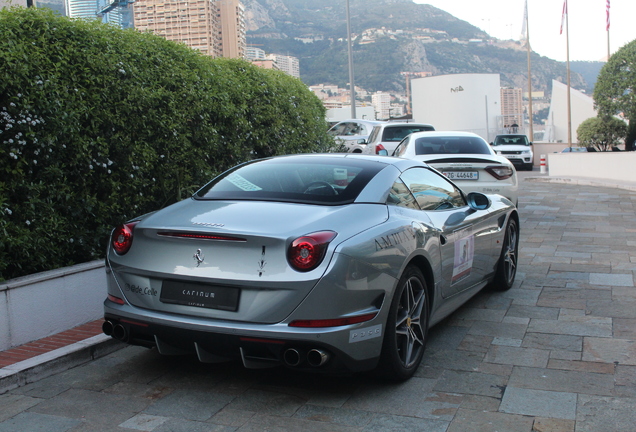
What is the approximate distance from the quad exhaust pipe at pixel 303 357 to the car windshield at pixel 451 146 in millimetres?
7882

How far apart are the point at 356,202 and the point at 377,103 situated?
Result: 109732mm

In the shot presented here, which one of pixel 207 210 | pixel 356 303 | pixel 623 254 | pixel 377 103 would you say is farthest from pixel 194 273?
pixel 377 103

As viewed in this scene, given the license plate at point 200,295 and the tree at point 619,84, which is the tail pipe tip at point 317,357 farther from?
the tree at point 619,84

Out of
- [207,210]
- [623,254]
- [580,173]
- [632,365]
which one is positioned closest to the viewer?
[207,210]

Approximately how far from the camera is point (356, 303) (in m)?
3.62

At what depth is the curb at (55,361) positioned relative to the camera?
4.06m

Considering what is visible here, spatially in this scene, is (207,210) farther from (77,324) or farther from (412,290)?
(77,324)

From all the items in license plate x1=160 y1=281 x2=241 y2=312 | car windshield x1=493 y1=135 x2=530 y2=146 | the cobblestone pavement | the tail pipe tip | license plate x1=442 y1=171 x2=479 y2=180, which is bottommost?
the cobblestone pavement

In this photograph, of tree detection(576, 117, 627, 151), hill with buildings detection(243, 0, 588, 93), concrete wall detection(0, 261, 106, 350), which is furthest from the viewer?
hill with buildings detection(243, 0, 588, 93)

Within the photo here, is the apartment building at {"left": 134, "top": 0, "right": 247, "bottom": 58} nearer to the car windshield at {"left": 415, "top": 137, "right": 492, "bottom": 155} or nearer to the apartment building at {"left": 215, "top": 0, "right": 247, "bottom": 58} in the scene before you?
the apartment building at {"left": 215, "top": 0, "right": 247, "bottom": 58}

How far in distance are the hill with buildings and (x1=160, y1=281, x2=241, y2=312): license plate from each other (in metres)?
118

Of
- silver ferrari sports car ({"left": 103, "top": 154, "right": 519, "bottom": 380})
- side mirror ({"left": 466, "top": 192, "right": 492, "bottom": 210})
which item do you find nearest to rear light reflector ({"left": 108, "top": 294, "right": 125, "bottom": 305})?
silver ferrari sports car ({"left": 103, "top": 154, "right": 519, "bottom": 380})

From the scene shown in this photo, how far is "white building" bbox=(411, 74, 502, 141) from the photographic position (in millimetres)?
67875

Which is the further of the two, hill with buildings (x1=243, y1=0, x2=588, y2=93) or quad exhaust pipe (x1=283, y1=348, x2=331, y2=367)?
hill with buildings (x1=243, y1=0, x2=588, y2=93)
